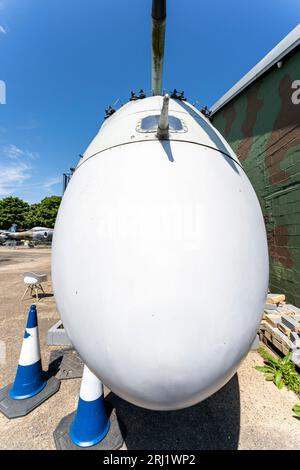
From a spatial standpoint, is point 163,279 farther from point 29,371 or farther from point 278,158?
point 278,158

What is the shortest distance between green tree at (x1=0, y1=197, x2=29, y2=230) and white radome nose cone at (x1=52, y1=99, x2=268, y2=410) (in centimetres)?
5641

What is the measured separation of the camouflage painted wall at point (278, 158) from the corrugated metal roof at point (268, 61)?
16cm

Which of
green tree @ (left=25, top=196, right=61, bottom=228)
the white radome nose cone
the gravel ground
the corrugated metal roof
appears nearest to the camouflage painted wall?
the corrugated metal roof

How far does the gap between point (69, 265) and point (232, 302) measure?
1011 millimetres

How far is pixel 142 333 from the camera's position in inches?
47.2

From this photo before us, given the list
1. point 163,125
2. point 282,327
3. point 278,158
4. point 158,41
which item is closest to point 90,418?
point 163,125

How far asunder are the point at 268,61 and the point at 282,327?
247 inches

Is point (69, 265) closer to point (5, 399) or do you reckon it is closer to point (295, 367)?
point (5, 399)

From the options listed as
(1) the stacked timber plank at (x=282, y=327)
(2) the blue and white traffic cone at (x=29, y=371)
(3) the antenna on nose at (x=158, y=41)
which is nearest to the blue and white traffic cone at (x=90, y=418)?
(2) the blue and white traffic cone at (x=29, y=371)

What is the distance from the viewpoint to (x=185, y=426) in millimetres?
2451

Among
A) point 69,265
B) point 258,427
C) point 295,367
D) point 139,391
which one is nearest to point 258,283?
point 139,391

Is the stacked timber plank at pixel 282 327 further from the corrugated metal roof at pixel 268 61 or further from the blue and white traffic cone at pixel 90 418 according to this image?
the corrugated metal roof at pixel 268 61

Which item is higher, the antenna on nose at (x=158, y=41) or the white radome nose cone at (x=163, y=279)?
the antenna on nose at (x=158, y=41)

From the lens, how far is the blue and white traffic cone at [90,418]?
7.26 feet
